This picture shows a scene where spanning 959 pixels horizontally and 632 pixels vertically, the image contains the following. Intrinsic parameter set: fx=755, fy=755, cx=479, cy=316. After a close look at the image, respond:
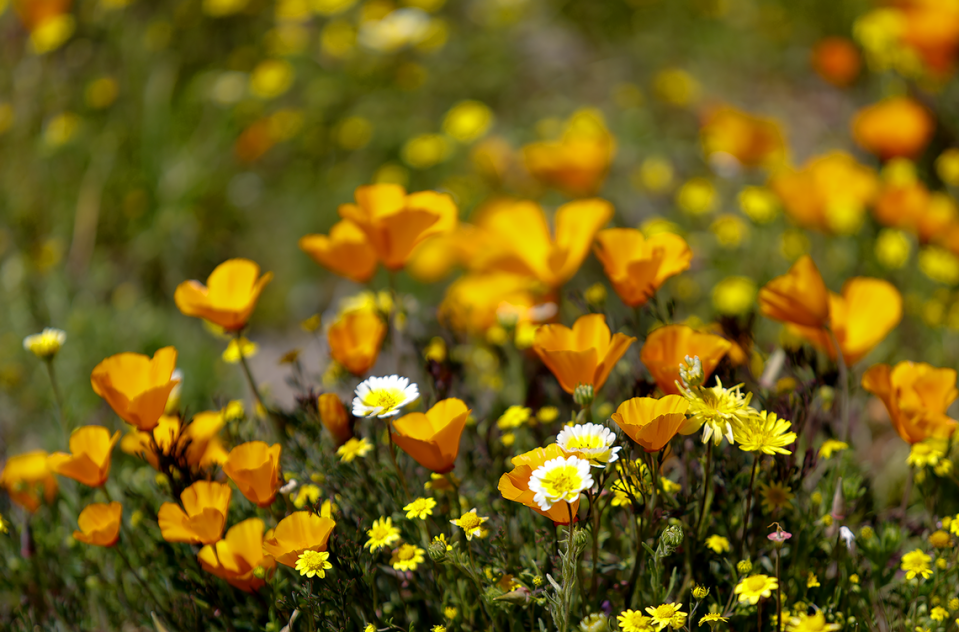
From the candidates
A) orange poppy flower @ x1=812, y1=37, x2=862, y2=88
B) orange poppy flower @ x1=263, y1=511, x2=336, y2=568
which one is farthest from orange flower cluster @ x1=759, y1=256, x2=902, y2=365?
orange poppy flower @ x1=812, y1=37, x2=862, y2=88

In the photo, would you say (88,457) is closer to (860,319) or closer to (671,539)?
(671,539)

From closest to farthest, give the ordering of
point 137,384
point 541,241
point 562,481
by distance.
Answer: point 562,481 → point 137,384 → point 541,241

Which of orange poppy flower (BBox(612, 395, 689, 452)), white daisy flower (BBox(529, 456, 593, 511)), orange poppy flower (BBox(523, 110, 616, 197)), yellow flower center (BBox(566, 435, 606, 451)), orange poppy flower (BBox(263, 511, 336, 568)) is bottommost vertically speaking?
orange poppy flower (BBox(523, 110, 616, 197))

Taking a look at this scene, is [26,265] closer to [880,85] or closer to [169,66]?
[169,66]

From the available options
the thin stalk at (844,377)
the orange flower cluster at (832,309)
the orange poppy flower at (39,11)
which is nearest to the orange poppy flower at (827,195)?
the orange flower cluster at (832,309)

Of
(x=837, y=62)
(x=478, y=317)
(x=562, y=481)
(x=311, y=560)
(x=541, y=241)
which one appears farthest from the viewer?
(x=837, y=62)

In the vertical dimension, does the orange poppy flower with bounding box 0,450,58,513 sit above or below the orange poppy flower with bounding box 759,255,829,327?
below

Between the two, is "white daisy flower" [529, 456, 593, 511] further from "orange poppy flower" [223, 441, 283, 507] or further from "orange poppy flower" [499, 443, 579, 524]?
"orange poppy flower" [223, 441, 283, 507]

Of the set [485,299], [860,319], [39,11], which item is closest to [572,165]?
[485,299]
